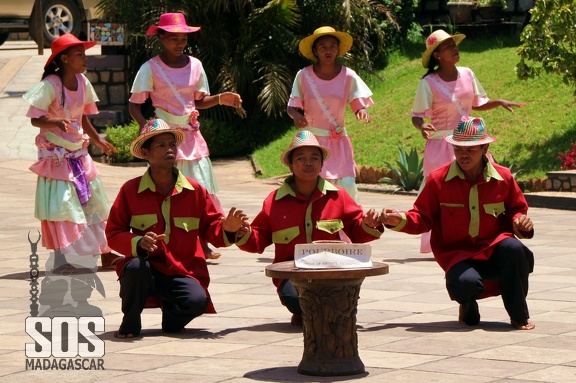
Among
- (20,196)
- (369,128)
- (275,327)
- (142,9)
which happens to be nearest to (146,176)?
(275,327)

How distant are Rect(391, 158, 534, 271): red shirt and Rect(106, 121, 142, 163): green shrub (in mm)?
12317

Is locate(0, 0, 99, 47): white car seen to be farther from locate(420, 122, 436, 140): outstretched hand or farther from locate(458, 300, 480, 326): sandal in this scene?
locate(458, 300, 480, 326): sandal

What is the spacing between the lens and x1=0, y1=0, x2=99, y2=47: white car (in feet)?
84.2

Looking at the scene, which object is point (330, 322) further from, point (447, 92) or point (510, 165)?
point (510, 165)

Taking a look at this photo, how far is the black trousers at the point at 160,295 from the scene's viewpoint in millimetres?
7789

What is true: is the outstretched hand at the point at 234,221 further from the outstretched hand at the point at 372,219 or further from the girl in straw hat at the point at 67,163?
the girl in straw hat at the point at 67,163

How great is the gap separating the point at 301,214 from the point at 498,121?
11646 mm

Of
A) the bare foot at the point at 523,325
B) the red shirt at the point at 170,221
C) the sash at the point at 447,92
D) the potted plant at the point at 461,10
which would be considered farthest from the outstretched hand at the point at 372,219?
the potted plant at the point at 461,10

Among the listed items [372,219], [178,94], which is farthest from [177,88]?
[372,219]

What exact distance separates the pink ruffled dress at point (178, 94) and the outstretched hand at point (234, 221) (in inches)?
135

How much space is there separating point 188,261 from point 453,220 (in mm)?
1677

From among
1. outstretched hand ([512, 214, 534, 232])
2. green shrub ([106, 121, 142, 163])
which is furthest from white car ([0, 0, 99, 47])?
outstretched hand ([512, 214, 534, 232])

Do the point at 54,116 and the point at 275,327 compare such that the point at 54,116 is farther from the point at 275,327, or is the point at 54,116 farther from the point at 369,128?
the point at 369,128

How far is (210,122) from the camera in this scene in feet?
71.3
